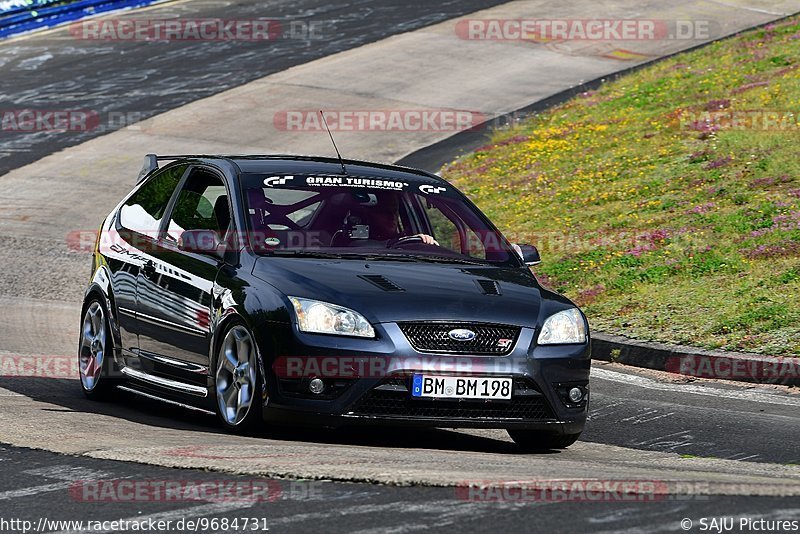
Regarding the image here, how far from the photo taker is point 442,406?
26.5 feet

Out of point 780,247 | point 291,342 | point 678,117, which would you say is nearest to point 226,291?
point 291,342

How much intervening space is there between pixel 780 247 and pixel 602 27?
832 inches

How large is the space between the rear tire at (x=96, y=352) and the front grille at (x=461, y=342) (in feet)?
9.31

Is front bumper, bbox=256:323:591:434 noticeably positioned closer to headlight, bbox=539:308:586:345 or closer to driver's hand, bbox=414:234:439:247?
headlight, bbox=539:308:586:345

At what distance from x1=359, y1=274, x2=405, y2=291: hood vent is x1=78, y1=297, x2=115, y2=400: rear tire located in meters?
2.43

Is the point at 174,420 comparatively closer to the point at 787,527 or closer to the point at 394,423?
the point at 394,423

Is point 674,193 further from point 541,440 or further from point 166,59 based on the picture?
point 166,59

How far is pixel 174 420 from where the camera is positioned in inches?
368

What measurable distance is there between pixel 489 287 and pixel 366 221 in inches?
44.2

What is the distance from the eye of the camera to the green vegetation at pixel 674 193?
1381 centimetres

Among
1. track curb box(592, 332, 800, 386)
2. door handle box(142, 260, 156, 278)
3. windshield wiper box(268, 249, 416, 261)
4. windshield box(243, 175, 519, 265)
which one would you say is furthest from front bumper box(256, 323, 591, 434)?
track curb box(592, 332, 800, 386)

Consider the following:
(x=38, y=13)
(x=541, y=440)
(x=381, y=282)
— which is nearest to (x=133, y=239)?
(x=381, y=282)

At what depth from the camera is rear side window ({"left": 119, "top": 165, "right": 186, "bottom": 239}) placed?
10000 mm

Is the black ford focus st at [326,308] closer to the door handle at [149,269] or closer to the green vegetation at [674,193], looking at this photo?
the door handle at [149,269]
